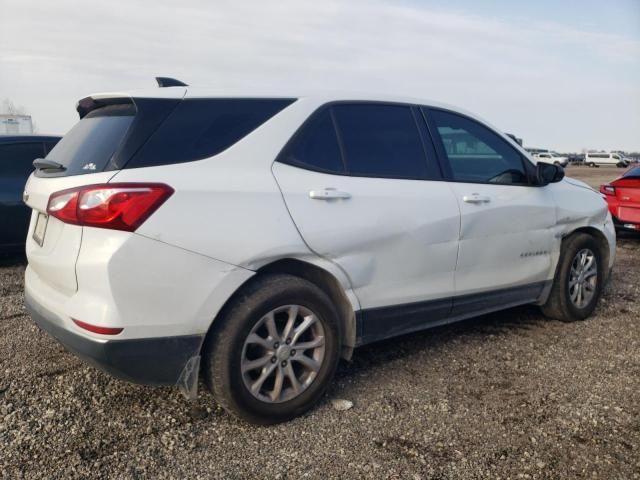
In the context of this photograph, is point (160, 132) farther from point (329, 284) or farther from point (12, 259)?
point (12, 259)

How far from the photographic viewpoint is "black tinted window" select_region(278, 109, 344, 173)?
3.15 meters

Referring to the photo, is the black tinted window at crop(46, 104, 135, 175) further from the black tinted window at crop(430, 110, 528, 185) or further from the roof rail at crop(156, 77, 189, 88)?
the black tinted window at crop(430, 110, 528, 185)

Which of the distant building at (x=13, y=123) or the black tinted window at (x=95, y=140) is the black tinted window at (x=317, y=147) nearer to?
the black tinted window at (x=95, y=140)

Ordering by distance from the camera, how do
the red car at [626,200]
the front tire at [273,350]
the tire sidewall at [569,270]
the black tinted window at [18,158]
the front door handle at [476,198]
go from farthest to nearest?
the red car at [626,200] → the black tinted window at [18,158] → the tire sidewall at [569,270] → the front door handle at [476,198] → the front tire at [273,350]

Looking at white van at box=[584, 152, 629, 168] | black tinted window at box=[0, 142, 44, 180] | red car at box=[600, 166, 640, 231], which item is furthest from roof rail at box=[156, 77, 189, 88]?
white van at box=[584, 152, 629, 168]

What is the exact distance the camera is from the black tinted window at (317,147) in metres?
3.15

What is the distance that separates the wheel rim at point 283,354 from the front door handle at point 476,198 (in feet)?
4.52

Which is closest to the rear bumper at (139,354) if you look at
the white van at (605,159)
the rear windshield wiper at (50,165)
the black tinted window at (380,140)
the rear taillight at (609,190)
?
the rear windshield wiper at (50,165)

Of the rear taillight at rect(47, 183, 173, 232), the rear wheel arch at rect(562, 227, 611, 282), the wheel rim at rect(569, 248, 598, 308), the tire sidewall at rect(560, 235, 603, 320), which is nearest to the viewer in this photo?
the rear taillight at rect(47, 183, 173, 232)

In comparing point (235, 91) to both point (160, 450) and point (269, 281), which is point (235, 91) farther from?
point (160, 450)

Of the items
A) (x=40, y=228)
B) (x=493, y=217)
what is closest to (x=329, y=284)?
(x=493, y=217)

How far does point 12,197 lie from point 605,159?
6486 cm

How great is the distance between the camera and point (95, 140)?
2.99 m

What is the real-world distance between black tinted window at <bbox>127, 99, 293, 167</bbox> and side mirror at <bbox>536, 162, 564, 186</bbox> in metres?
2.22
